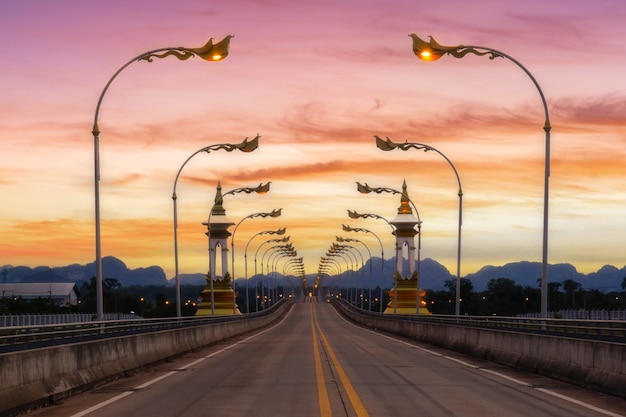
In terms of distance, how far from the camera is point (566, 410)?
16672mm

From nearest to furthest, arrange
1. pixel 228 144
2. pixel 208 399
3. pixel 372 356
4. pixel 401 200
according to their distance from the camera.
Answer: pixel 208 399
pixel 372 356
pixel 228 144
pixel 401 200

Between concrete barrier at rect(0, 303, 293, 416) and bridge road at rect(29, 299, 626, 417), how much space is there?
0.31m

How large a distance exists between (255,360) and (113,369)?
8.67 meters

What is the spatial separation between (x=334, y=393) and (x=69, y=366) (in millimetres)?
5157

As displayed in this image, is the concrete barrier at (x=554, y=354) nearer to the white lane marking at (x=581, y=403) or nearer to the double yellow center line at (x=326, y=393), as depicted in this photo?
the white lane marking at (x=581, y=403)

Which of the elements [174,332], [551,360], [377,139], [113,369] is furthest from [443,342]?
[113,369]

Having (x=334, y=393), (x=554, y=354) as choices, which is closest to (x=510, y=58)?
(x=554, y=354)

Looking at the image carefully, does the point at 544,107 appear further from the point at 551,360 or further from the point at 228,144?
the point at 228,144

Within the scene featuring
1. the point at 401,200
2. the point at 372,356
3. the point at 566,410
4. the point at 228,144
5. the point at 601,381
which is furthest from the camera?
the point at 401,200

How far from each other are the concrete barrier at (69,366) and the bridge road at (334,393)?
31 centimetres

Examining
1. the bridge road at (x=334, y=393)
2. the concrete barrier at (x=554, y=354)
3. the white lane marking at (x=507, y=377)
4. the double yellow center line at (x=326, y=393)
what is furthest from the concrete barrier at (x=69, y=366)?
the concrete barrier at (x=554, y=354)

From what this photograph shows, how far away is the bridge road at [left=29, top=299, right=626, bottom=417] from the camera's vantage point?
53.7ft

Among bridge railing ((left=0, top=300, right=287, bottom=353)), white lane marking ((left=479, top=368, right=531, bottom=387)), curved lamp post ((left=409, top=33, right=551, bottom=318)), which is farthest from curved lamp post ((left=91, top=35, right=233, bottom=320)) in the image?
white lane marking ((left=479, top=368, right=531, bottom=387))

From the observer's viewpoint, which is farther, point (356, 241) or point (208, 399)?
point (356, 241)
